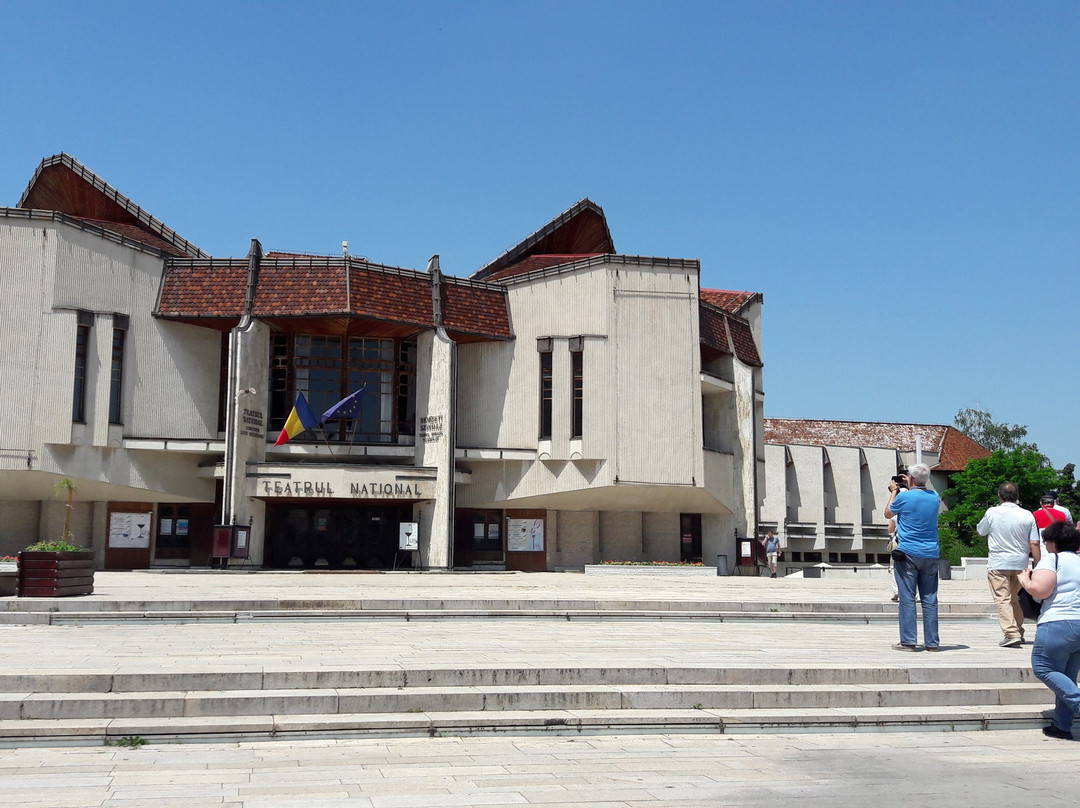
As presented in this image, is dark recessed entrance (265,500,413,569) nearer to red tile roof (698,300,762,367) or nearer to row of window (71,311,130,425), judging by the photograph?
row of window (71,311,130,425)


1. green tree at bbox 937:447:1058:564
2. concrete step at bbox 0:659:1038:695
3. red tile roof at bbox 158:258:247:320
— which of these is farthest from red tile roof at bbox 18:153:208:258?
green tree at bbox 937:447:1058:564

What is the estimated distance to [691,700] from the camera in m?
8.72

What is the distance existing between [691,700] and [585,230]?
118 ft

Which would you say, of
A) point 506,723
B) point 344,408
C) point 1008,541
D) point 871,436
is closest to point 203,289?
point 344,408

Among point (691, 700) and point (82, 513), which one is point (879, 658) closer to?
point (691, 700)

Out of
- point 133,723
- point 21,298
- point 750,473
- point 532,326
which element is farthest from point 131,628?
point 750,473

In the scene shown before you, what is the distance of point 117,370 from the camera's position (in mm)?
32469

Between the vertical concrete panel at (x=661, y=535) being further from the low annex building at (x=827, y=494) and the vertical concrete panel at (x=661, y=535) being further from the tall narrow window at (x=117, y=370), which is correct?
the tall narrow window at (x=117, y=370)

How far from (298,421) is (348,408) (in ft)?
5.42

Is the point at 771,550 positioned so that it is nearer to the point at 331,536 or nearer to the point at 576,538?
the point at 576,538

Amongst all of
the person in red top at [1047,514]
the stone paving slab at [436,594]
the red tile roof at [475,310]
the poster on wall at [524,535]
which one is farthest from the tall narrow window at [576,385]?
the person in red top at [1047,514]

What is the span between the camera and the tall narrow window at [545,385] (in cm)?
3541

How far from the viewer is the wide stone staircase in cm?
766

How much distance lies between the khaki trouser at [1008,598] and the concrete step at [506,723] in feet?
7.60
